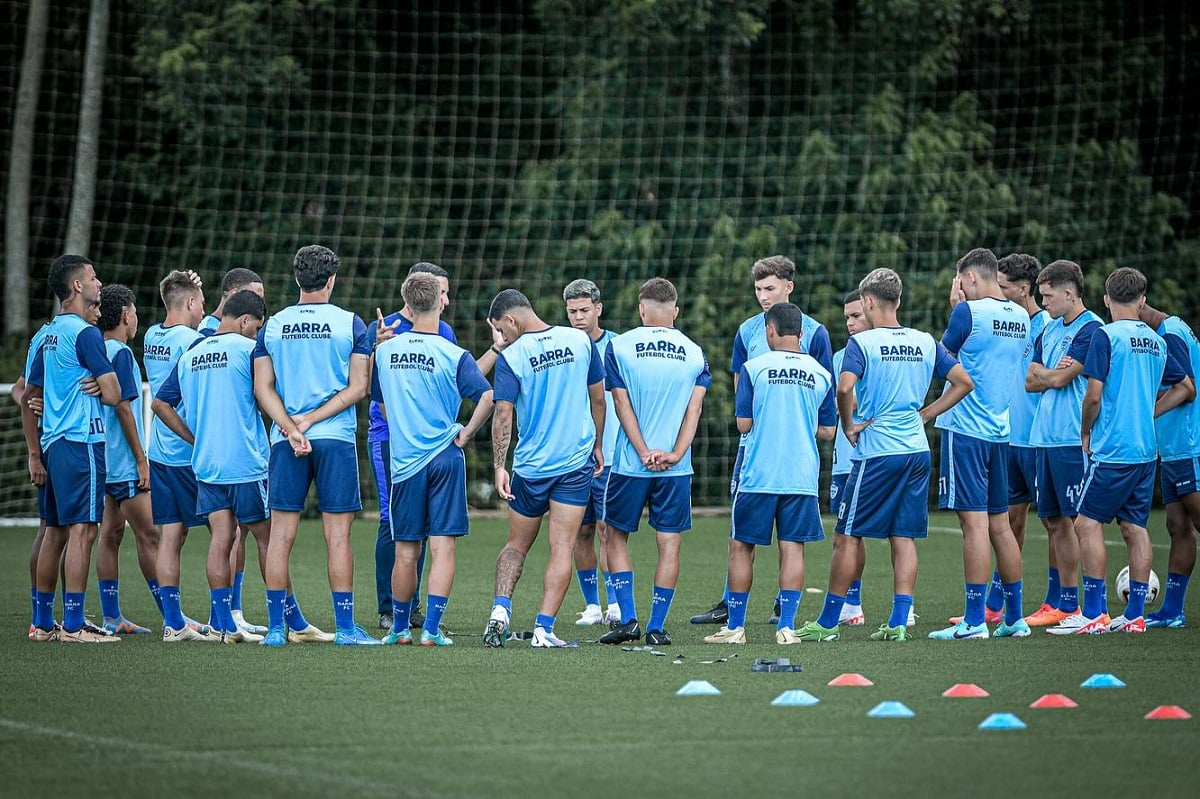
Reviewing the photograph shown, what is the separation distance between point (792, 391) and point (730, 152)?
13128mm

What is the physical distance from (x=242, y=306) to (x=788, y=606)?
10.5 feet

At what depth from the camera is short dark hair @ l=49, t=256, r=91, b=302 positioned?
28.8 feet

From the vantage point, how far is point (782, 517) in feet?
27.5

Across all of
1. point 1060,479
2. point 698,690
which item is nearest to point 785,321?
point 1060,479

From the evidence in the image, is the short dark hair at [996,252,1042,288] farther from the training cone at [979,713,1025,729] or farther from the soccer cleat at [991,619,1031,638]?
the training cone at [979,713,1025,729]

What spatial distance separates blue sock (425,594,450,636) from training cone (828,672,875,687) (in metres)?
2.18

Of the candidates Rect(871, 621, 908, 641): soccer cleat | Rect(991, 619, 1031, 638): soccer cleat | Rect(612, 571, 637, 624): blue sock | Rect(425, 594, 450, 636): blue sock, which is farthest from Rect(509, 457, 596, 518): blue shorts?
Rect(991, 619, 1031, 638): soccer cleat

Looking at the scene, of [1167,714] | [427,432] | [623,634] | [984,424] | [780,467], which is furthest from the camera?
[984,424]

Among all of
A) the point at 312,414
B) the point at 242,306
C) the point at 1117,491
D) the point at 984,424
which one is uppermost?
the point at 242,306

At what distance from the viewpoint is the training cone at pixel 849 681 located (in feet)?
22.4

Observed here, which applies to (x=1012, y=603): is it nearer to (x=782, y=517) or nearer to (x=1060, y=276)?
(x=782, y=517)

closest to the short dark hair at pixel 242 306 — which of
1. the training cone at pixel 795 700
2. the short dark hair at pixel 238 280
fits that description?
the short dark hair at pixel 238 280

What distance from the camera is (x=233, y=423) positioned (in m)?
8.46

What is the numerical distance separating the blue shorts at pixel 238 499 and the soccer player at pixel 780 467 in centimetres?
239
